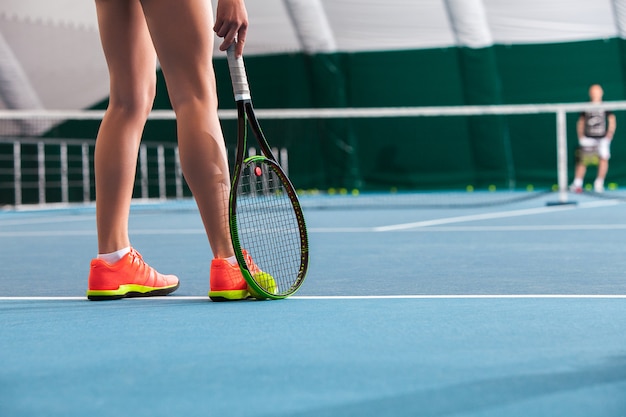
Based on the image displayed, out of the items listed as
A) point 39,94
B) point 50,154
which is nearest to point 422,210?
point 50,154

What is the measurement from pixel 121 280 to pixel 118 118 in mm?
409

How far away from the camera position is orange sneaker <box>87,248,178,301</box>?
244 cm

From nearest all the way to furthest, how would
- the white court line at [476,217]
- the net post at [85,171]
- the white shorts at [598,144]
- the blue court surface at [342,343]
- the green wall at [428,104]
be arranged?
the blue court surface at [342,343] < the white court line at [476,217] < the net post at [85,171] < the white shorts at [598,144] < the green wall at [428,104]

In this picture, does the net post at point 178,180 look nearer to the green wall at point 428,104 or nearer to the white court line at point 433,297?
the green wall at point 428,104

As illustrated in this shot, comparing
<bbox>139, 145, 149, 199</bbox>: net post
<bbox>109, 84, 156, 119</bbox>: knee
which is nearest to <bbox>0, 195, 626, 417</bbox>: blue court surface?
<bbox>109, 84, 156, 119</bbox>: knee

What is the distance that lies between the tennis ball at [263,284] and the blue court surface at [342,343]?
0.03 metres

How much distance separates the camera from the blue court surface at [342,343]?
4.18ft

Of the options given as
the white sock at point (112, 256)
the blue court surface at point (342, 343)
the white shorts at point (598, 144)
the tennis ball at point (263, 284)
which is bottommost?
the blue court surface at point (342, 343)

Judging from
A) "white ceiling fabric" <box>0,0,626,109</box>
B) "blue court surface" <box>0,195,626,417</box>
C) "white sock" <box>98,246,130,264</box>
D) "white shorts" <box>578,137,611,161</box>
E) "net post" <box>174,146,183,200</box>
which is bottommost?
"blue court surface" <box>0,195,626,417</box>

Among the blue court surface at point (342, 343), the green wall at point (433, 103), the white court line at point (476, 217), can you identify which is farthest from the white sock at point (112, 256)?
the green wall at point (433, 103)

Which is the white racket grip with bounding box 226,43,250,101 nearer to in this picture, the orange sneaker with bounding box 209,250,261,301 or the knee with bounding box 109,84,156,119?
the knee with bounding box 109,84,156,119

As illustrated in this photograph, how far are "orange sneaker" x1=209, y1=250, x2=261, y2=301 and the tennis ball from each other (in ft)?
0.05

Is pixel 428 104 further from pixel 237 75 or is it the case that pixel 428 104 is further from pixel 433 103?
pixel 237 75

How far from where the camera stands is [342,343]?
170cm
